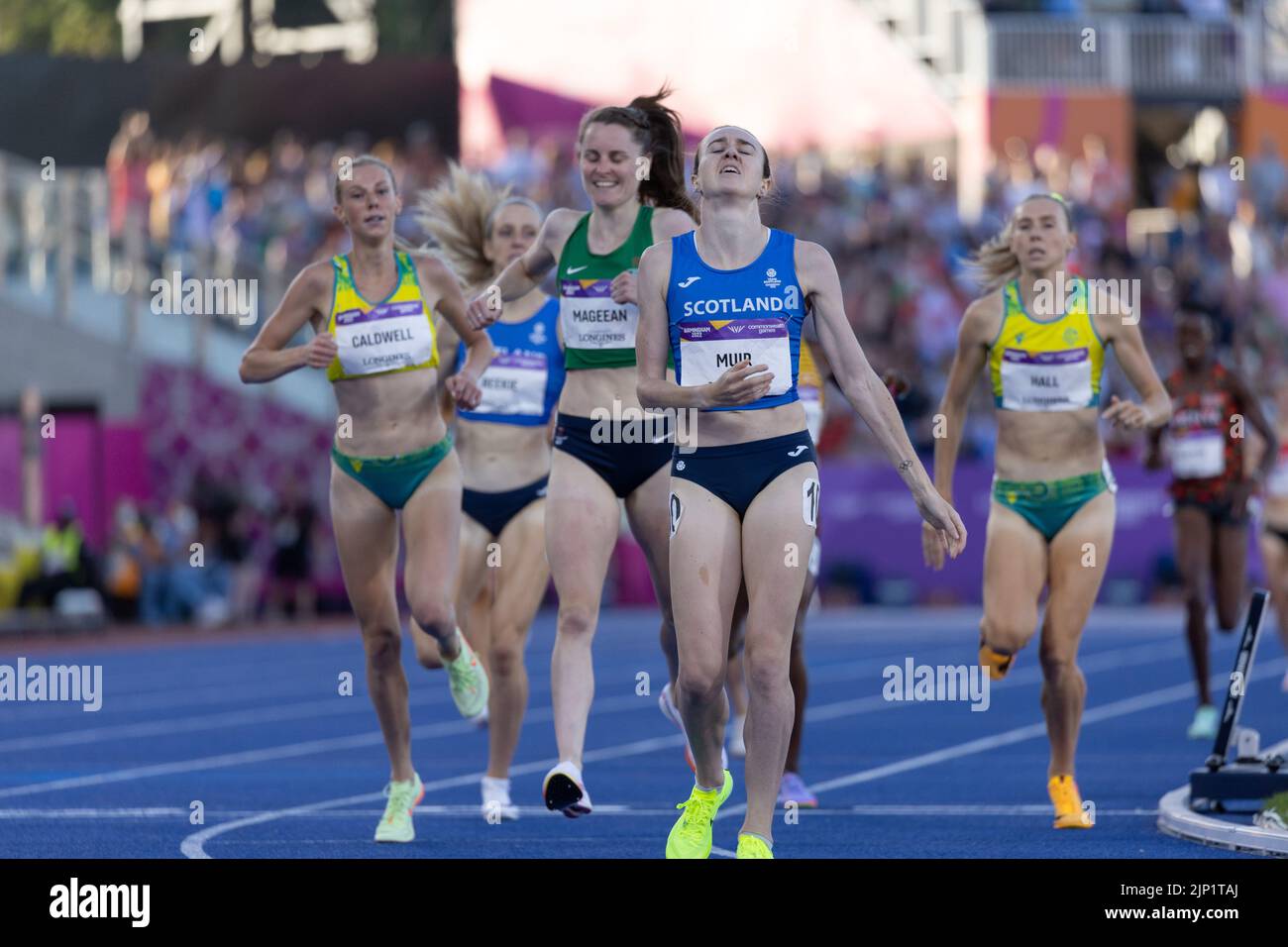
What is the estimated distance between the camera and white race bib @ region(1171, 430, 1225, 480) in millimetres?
16734


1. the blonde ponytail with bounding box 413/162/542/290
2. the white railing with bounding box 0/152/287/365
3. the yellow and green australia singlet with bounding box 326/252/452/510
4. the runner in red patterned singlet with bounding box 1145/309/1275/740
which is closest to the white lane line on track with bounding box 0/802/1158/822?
the yellow and green australia singlet with bounding box 326/252/452/510

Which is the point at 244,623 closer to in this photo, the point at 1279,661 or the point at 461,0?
the point at 1279,661

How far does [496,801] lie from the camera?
11695 millimetres

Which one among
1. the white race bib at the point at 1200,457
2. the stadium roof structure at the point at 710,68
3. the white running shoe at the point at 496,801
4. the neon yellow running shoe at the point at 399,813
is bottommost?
the white running shoe at the point at 496,801

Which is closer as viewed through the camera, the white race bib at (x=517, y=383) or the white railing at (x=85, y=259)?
the white race bib at (x=517, y=383)

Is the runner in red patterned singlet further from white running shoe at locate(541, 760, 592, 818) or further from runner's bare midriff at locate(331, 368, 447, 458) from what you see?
white running shoe at locate(541, 760, 592, 818)

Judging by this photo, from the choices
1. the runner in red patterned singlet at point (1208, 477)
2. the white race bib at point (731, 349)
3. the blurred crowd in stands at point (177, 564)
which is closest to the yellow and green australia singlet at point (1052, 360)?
the white race bib at point (731, 349)

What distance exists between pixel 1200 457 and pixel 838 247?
62.0 feet

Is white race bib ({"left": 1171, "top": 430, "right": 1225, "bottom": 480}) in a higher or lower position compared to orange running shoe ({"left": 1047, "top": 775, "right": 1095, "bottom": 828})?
higher

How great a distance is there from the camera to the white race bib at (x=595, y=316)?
34.0 feet

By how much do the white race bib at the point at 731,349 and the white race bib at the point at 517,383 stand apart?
12.9ft

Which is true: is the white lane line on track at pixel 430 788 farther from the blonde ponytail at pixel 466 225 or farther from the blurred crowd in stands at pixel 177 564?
the blurred crowd in stands at pixel 177 564

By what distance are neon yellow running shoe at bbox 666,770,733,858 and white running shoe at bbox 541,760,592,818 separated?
0.45 metres

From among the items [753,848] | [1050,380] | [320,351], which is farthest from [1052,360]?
[753,848]
